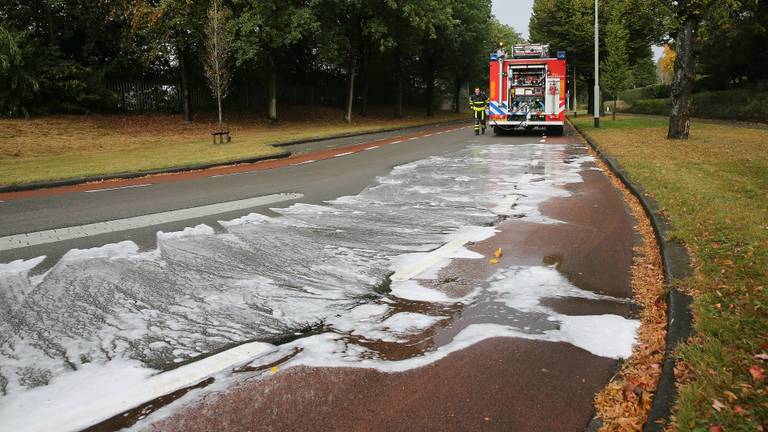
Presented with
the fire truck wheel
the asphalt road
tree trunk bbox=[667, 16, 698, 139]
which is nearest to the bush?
the fire truck wheel

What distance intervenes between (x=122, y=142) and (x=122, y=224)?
18552mm

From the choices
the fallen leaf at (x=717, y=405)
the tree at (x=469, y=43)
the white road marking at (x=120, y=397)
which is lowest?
the white road marking at (x=120, y=397)

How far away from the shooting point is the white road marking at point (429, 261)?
18.2ft

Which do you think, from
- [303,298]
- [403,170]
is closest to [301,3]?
[403,170]

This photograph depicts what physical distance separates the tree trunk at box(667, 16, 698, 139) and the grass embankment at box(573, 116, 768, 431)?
848 centimetres

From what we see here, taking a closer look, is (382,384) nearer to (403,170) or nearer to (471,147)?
(403,170)

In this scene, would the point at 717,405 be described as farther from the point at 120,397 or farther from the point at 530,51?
the point at 530,51

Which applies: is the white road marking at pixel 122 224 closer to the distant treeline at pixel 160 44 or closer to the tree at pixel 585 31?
the distant treeline at pixel 160 44

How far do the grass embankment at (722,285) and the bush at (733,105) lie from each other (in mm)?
20973

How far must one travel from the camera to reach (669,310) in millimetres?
4449

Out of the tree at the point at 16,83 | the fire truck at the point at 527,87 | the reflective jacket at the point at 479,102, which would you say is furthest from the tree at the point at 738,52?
the tree at the point at 16,83

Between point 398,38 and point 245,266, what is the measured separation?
35549 millimetres

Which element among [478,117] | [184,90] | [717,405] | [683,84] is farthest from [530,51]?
[717,405]

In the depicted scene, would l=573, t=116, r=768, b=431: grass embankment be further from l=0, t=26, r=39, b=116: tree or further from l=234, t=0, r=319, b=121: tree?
l=0, t=26, r=39, b=116: tree
